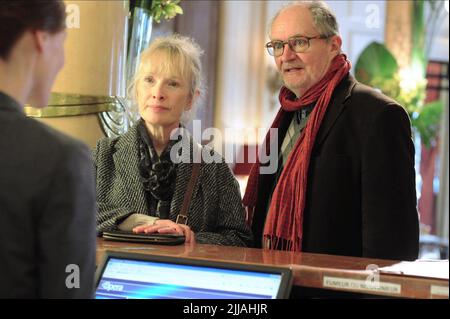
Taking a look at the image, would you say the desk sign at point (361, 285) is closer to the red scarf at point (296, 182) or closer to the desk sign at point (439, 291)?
the desk sign at point (439, 291)

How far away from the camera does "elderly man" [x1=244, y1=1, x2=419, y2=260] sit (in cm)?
285

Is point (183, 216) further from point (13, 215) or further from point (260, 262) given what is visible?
point (13, 215)

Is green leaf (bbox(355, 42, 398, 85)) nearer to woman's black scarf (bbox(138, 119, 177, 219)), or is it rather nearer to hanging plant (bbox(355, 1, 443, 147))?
hanging plant (bbox(355, 1, 443, 147))

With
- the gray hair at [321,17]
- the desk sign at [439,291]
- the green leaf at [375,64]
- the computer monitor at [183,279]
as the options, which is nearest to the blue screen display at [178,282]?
the computer monitor at [183,279]

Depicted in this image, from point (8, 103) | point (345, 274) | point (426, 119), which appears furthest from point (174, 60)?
point (426, 119)

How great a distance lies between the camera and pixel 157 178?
2.92 m

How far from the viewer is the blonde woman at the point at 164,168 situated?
9.47 feet

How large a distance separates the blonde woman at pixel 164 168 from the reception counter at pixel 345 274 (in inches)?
28.7

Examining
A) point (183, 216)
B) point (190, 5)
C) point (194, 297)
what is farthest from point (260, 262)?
point (190, 5)

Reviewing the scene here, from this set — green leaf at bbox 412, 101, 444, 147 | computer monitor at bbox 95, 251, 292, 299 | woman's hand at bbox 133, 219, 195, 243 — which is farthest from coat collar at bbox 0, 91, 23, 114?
green leaf at bbox 412, 101, 444, 147

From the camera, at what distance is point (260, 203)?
3.19 meters

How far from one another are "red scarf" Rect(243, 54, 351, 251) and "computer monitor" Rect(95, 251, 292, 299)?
1076 mm

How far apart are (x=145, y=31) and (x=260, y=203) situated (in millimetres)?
1334

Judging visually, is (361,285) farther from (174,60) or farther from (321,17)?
(321,17)
